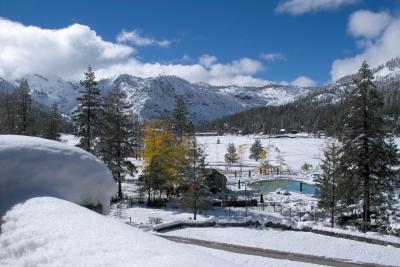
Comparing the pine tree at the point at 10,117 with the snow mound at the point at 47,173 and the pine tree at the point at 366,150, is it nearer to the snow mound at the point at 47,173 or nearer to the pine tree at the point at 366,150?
the pine tree at the point at 366,150

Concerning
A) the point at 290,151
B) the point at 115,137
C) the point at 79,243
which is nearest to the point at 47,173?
the point at 79,243

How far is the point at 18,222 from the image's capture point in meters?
4.78

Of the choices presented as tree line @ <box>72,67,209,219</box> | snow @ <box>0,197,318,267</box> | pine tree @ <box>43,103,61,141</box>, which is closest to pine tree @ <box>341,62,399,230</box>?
tree line @ <box>72,67,209,219</box>

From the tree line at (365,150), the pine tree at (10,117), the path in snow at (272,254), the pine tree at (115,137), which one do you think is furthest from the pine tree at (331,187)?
the pine tree at (10,117)

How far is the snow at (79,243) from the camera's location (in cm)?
321

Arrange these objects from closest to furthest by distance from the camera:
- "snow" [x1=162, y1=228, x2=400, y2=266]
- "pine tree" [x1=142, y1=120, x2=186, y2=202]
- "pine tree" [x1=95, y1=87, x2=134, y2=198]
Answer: "snow" [x1=162, y1=228, x2=400, y2=266] < "pine tree" [x1=142, y1=120, x2=186, y2=202] < "pine tree" [x1=95, y1=87, x2=134, y2=198]

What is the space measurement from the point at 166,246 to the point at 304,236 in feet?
68.7

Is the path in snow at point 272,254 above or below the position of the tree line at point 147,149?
below

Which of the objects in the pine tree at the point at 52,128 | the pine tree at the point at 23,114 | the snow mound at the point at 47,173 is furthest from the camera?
the pine tree at the point at 52,128

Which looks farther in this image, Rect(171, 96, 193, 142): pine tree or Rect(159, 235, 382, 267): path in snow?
Rect(171, 96, 193, 142): pine tree

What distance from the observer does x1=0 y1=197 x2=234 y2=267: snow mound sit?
10.5 ft

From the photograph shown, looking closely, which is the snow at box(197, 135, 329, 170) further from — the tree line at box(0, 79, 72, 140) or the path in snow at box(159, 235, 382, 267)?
the path in snow at box(159, 235, 382, 267)

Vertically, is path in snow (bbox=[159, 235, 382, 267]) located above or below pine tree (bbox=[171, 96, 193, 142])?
below

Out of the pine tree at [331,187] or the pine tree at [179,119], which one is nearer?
the pine tree at [331,187]
